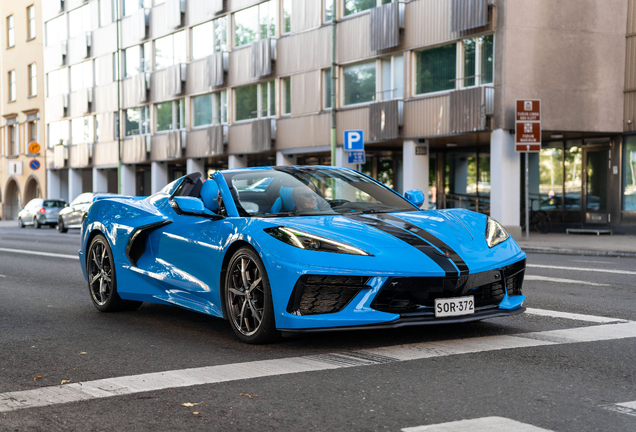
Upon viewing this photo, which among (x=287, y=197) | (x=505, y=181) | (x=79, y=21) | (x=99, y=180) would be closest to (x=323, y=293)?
(x=287, y=197)

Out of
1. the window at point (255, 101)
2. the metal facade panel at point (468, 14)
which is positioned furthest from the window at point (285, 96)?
the metal facade panel at point (468, 14)

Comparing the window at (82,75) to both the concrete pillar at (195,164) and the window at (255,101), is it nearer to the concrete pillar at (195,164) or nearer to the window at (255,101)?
the concrete pillar at (195,164)

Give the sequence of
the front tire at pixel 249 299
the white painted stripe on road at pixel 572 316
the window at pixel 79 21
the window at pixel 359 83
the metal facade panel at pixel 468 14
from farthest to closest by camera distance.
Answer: the window at pixel 79 21 → the window at pixel 359 83 → the metal facade panel at pixel 468 14 → the white painted stripe on road at pixel 572 316 → the front tire at pixel 249 299

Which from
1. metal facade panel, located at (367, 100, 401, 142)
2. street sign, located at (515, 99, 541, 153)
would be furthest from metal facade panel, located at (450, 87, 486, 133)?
metal facade panel, located at (367, 100, 401, 142)

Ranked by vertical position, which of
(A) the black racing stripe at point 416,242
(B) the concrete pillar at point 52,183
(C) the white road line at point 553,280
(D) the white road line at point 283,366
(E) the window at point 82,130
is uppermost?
(E) the window at point 82,130

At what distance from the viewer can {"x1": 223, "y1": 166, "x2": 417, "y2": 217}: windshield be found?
6.51m

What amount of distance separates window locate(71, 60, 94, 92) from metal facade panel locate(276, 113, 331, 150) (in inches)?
764

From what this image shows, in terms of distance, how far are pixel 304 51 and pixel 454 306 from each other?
26.3m

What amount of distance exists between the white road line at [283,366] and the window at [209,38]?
3119 cm

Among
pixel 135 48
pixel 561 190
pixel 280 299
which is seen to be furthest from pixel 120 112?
pixel 280 299

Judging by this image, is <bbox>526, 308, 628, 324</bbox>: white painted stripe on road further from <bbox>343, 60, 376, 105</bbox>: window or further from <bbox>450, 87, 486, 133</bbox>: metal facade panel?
<bbox>343, 60, 376, 105</bbox>: window

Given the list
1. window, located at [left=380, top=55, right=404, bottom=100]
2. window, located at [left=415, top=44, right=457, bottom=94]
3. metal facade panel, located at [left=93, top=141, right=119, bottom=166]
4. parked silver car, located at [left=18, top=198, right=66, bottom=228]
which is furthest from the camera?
metal facade panel, located at [left=93, top=141, right=119, bottom=166]

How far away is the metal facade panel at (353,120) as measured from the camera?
93.5 feet

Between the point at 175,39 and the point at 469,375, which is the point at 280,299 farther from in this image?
the point at 175,39
